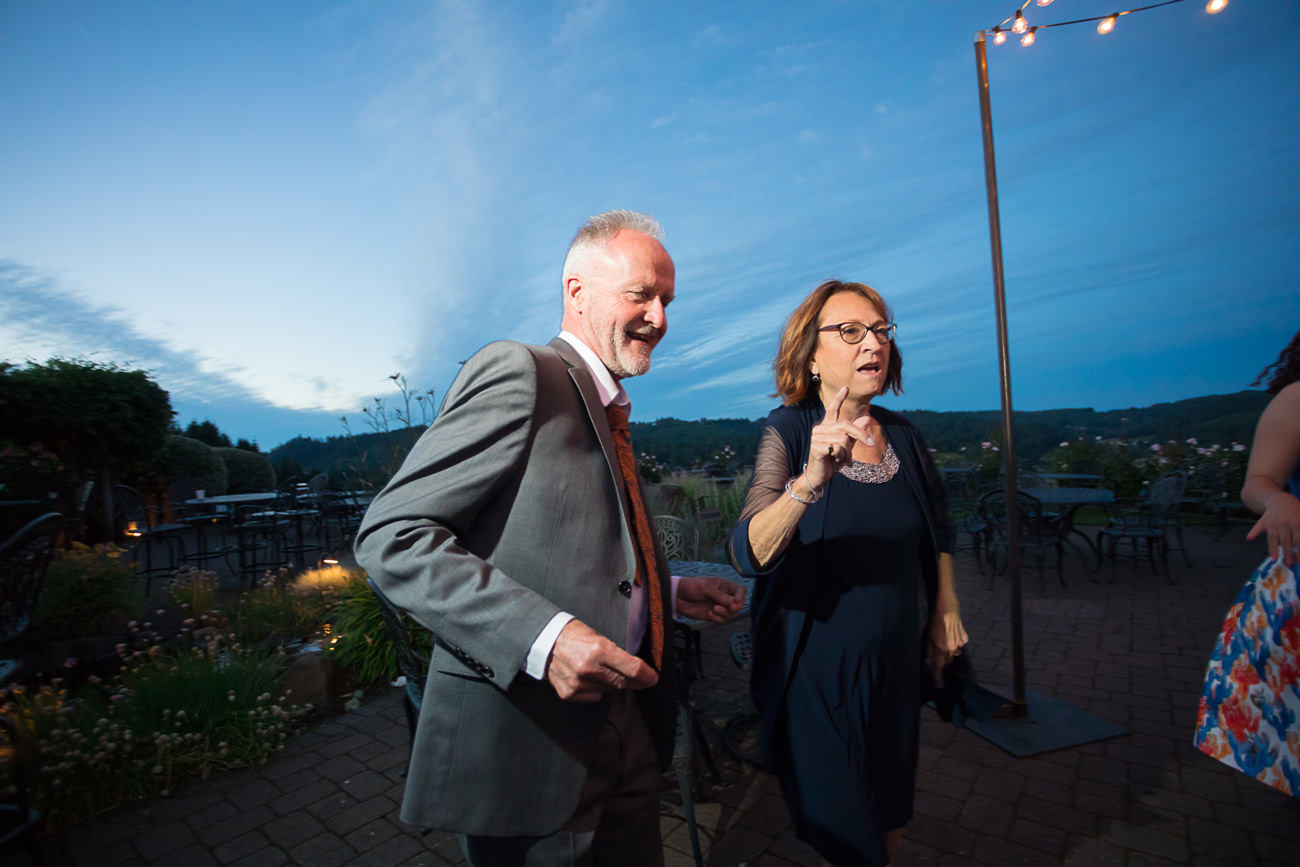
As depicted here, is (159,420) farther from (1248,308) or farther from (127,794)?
(1248,308)

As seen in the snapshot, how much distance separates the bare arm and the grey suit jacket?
1846 millimetres

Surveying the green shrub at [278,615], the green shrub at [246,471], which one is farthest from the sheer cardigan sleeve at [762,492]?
the green shrub at [246,471]

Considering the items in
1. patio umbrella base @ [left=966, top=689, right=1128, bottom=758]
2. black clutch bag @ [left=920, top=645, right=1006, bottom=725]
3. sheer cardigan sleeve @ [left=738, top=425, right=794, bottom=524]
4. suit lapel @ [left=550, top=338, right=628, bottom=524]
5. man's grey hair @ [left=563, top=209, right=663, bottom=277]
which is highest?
man's grey hair @ [left=563, top=209, right=663, bottom=277]

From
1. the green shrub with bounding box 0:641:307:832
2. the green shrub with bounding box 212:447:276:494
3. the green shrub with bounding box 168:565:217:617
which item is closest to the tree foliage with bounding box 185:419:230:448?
the green shrub with bounding box 212:447:276:494

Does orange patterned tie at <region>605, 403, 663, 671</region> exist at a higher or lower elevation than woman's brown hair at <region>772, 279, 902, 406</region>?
lower

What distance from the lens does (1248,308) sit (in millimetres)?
30469

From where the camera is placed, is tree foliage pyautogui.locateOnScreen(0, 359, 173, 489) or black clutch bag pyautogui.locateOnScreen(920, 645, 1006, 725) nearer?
black clutch bag pyautogui.locateOnScreen(920, 645, 1006, 725)

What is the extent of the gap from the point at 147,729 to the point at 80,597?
2043 mm

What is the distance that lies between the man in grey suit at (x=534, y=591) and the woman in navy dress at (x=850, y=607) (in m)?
0.57

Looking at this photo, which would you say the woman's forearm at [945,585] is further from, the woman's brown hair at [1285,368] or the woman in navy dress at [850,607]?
the woman's brown hair at [1285,368]

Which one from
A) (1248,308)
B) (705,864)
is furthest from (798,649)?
(1248,308)

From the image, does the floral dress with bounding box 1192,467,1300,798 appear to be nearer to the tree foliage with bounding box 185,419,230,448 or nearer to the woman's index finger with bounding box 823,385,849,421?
the woman's index finger with bounding box 823,385,849,421

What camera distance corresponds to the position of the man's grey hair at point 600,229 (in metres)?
1.34

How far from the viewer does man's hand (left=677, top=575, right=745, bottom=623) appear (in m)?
1.51
